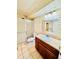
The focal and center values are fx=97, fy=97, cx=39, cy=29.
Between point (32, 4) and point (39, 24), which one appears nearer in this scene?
point (32, 4)

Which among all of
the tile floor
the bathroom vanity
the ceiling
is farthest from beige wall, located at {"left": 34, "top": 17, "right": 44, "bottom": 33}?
the bathroom vanity

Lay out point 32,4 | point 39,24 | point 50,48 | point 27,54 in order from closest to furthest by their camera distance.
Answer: point 50,48 < point 32,4 < point 27,54 < point 39,24

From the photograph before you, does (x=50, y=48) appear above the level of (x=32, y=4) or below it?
below

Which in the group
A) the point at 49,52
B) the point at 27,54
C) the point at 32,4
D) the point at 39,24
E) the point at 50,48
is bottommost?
the point at 27,54

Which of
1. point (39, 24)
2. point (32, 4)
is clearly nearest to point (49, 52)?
point (32, 4)

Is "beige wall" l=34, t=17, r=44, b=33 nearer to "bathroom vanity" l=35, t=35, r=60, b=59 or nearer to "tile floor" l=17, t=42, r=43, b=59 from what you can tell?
"tile floor" l=17, t=42, r=43, b=59

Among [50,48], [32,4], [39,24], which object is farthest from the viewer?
[39,24]

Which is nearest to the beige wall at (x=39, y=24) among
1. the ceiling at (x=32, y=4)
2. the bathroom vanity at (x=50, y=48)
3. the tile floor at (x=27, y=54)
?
the ceiling at (x=32, y=4)

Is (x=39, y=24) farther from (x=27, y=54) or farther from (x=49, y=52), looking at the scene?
(x=49, y=52)
